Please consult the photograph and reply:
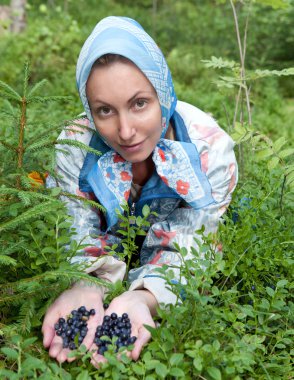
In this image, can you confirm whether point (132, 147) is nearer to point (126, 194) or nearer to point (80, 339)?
point (126, 194)

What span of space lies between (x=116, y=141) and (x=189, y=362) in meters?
1.05

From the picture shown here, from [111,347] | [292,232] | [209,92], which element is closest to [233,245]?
[292,232]

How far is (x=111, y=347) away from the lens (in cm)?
182

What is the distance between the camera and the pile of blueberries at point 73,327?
1985 mm

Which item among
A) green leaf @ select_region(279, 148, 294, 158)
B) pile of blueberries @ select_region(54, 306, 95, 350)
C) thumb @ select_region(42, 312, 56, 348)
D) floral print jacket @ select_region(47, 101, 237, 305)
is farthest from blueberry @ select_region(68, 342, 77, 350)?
green leaf @ select_region(279, 148, 294, 158)

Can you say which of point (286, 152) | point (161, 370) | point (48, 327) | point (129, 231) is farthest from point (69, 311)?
point (286, 152)

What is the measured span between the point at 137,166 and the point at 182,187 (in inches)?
12.6

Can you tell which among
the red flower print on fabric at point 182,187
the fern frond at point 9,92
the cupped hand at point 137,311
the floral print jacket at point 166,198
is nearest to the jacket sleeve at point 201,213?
the floral print jacket at point 166,198

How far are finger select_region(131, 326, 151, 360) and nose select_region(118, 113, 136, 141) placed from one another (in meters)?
0.81

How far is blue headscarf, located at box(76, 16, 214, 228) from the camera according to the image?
2363 millimetres

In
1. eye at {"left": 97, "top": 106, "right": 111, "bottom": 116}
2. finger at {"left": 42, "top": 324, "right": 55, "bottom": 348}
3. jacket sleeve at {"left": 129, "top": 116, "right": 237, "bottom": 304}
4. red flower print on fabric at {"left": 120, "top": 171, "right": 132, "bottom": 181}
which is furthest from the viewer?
red flower print on fabric at {"left": 120, "top": 171, "right": 132, "bottom": 181}

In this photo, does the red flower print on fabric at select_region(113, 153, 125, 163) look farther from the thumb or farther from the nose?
the thumb

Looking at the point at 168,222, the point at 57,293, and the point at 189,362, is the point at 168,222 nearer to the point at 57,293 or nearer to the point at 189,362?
the point at 57,293

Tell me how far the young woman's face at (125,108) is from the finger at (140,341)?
83 centimetres
